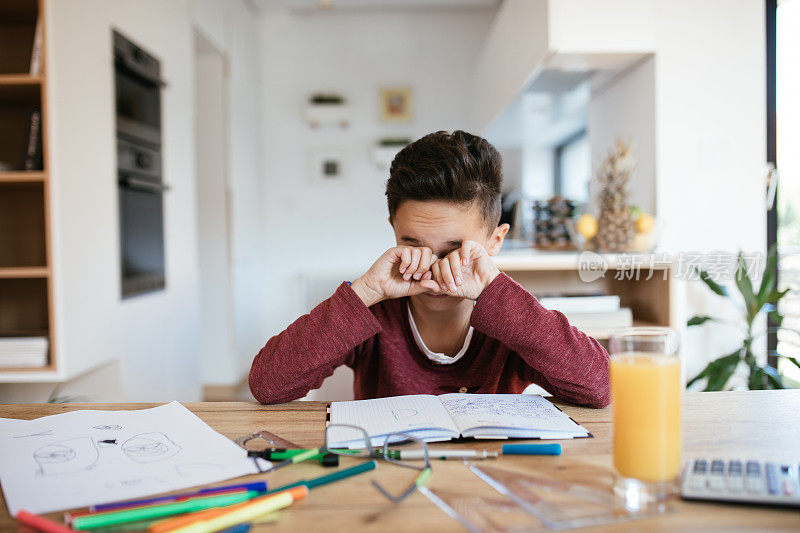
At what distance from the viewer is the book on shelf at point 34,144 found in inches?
77.4

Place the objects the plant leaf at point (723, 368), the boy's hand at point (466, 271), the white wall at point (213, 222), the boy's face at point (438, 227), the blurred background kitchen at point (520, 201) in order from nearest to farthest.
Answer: the boy's hand at point (466, 271) → the boy's face at point (438, 227) → the blurred background kitchen at point (520, 201) → the plant leaf at point (723, 368) → the white wall at point (213, 222)

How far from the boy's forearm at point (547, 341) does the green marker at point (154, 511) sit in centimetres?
52

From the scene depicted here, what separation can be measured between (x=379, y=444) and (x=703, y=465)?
0.33 meters

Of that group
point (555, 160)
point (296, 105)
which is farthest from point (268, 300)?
point (555, 160)

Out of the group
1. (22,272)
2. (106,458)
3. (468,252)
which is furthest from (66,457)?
(22,272)

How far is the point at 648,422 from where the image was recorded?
22.3 inches

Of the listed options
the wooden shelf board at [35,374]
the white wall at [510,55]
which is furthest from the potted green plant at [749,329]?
the wooden shelf board at [35,374]

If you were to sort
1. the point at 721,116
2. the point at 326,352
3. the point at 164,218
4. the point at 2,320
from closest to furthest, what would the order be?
the point at 326,352, the point at 2,320, the point at 721,116, the point at 164,218

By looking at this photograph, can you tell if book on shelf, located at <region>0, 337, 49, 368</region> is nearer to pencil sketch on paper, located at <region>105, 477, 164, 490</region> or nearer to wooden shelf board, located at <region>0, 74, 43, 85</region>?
wooden shelf board, located at <region>0, 74, 43, 85</region>

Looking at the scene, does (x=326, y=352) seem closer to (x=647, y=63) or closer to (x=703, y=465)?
(x=703, y=465)

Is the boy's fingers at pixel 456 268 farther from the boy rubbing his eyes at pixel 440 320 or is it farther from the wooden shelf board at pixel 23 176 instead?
the wooden shelf board at pixel 23 176

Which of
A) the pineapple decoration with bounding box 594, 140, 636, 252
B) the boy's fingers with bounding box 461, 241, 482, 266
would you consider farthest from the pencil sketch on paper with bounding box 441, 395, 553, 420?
the pineapple decoration with bounding box 594, 140, 636, 252

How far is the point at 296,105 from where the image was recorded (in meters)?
5.03

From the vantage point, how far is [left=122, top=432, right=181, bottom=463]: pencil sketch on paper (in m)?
0.69
